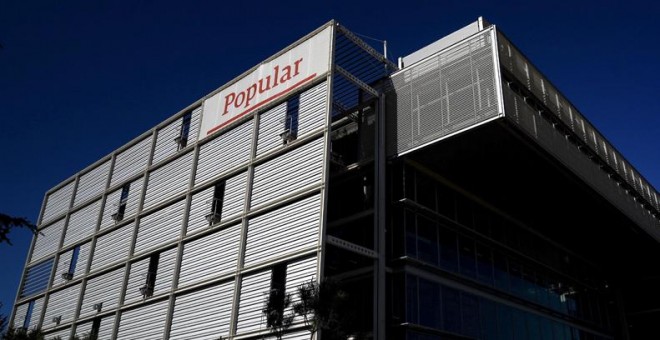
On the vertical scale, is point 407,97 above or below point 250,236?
above

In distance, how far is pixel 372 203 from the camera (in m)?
26.5

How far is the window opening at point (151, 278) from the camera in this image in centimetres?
3159

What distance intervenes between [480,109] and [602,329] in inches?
935

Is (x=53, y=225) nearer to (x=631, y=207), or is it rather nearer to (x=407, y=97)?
(x=407, y=97)

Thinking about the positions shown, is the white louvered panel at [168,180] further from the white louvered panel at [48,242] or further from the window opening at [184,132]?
the white louvered panel at [48,242]

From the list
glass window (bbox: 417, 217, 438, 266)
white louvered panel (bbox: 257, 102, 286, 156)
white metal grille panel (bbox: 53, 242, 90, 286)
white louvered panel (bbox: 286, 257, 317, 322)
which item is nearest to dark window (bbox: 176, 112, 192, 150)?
white louvered panel (bbox: 257, 102, 286, 156)

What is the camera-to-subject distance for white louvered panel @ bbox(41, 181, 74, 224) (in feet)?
147

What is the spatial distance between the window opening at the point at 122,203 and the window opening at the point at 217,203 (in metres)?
9.95

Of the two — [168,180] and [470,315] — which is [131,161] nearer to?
[168,180]

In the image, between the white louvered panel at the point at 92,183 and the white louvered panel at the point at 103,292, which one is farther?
the white louvered panel at the point at 92,183

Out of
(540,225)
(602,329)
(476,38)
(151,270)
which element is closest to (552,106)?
(476,38)

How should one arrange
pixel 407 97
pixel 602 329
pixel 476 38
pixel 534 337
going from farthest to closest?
1. pixel 602 329
2. pixel 534 337
3. pixel 407 97
4. pixel 476 38

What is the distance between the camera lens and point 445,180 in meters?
29.0

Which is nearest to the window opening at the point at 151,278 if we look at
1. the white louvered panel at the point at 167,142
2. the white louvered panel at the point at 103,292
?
the white louvered panel at the point at 103,292
